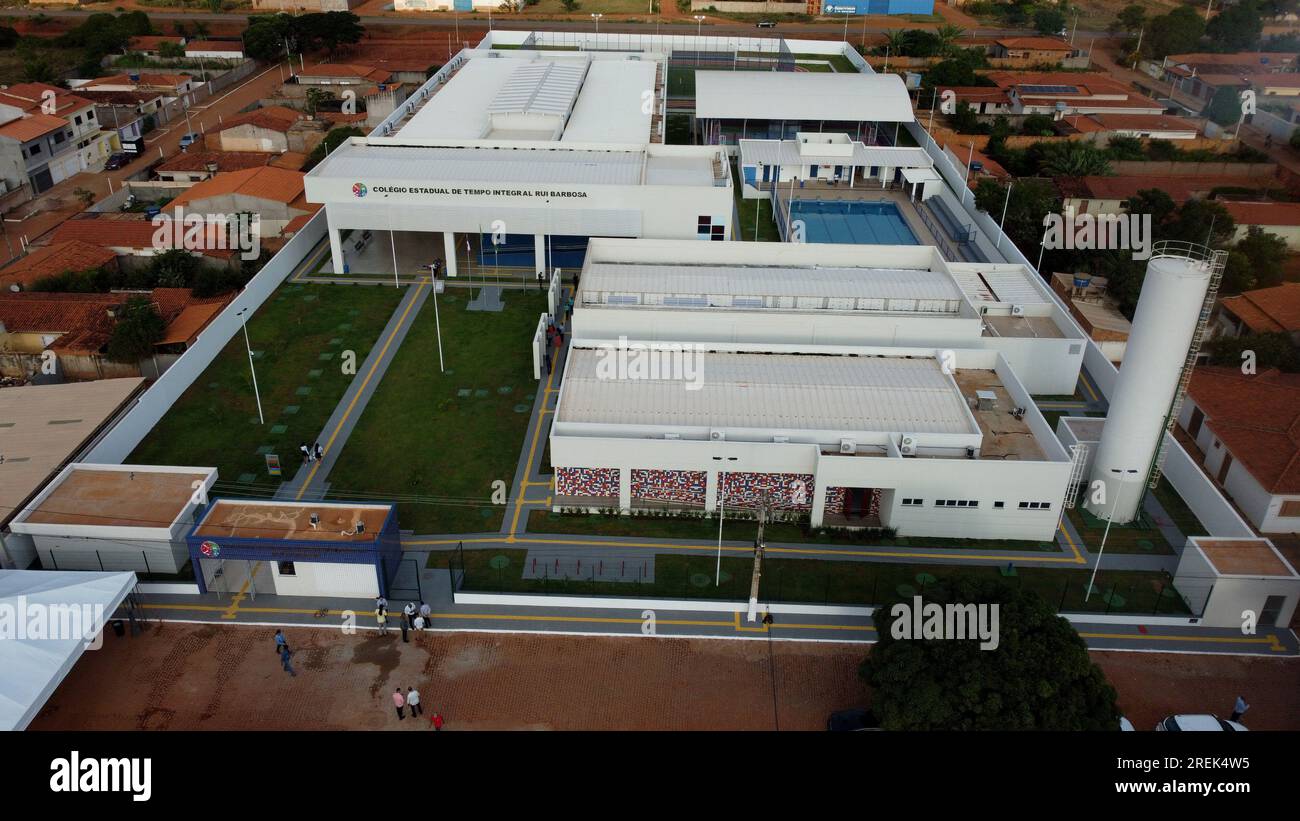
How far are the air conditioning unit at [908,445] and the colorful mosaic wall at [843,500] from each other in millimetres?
1729

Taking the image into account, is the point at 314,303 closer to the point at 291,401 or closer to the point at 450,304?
the point at 450,304

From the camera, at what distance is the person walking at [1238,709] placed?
81.0ft

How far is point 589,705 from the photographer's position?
82.3 ft

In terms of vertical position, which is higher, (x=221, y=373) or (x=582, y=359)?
(x=582, y=359)

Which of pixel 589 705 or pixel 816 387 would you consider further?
pixel 816 387

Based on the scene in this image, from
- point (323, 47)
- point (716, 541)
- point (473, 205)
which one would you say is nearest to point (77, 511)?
point (716, 541)

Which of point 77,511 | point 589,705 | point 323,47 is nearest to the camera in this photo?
point 589,705

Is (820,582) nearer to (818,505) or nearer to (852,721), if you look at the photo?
(818,505)

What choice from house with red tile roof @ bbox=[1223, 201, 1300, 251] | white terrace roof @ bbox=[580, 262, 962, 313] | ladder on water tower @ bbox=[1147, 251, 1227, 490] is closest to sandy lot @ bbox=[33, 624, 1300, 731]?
ladder on water tower @ bbox=[1147, 251, 1227, 490]

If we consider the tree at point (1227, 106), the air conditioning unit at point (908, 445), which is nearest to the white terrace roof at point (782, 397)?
the air conditioning unit at point (908, 445)

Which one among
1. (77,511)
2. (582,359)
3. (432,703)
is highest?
(582,359)

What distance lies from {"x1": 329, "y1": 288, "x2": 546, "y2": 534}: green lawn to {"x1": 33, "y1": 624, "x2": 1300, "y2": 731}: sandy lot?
6.08m

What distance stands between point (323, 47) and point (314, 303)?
5895 cm

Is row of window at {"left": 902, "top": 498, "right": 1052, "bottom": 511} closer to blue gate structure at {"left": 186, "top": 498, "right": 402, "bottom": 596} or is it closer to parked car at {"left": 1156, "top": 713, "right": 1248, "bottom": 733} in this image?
parked car at {"left": 1156, "top": 713, "right": 1248, "bottom": 733}
